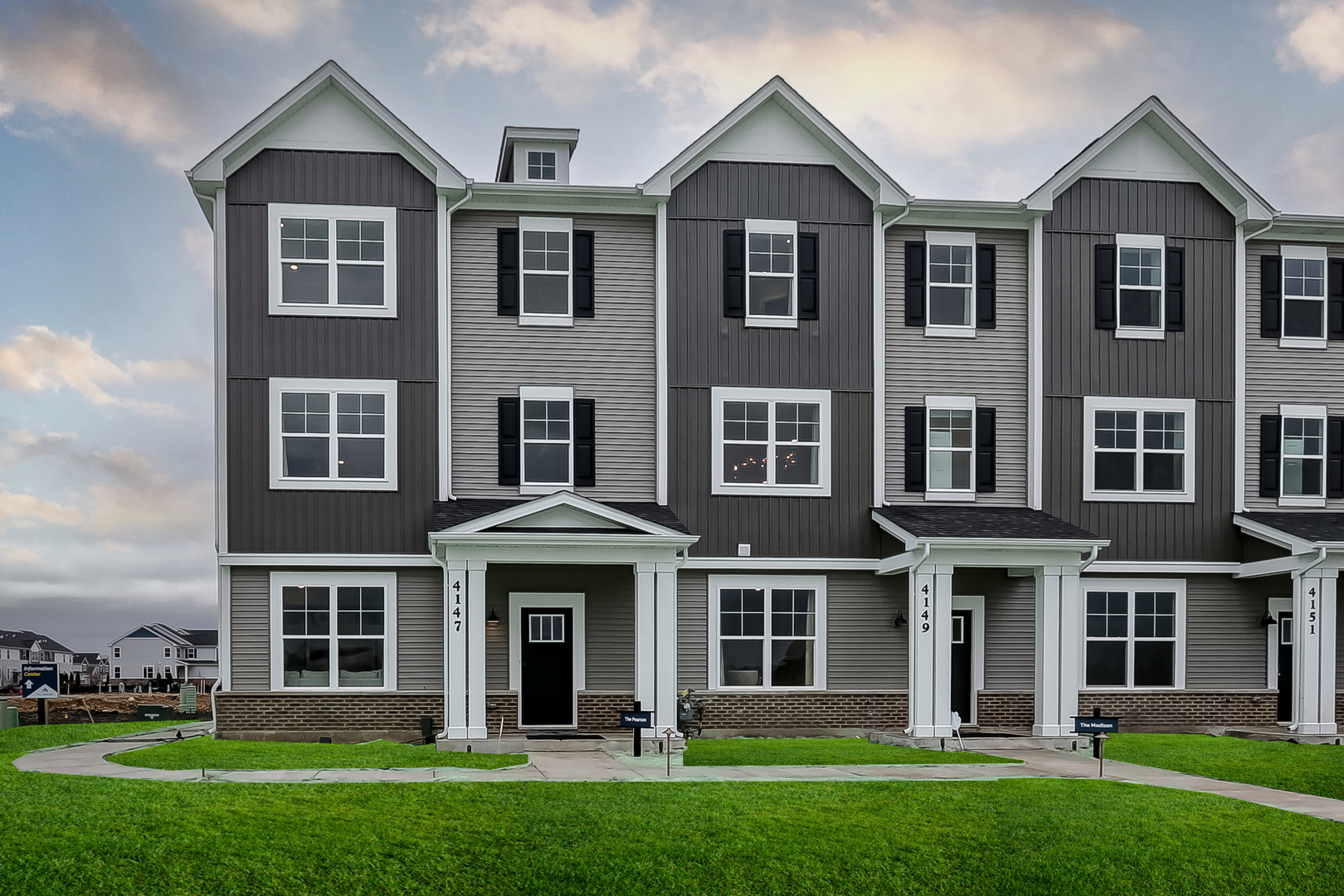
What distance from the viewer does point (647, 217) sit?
22891 millimetres

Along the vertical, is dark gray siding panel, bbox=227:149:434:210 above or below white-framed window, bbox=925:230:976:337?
above

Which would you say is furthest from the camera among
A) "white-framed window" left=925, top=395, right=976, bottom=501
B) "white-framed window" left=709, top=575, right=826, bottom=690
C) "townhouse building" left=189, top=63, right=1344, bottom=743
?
"white-framed window" left=925, top=395, right=976, bottom=501

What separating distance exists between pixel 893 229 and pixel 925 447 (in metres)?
4.08

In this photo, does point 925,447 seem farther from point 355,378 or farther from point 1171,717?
point 355,378

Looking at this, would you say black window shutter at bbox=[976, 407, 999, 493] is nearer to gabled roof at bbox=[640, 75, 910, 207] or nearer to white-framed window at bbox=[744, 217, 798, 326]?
white-framed window at bbox=[744, 217, 798, 326]

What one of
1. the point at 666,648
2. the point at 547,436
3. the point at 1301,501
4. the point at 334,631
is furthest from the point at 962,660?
the point at 334,631

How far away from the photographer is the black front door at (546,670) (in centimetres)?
2205

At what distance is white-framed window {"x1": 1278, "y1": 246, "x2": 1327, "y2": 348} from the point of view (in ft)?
80.4

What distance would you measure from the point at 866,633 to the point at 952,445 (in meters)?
3.87

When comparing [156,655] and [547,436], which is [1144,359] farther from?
[156,655]

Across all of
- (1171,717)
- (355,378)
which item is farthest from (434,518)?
(1171,717)

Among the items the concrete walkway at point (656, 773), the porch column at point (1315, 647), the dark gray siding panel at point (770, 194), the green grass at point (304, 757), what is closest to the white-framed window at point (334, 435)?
the green grass at point (304, 757)

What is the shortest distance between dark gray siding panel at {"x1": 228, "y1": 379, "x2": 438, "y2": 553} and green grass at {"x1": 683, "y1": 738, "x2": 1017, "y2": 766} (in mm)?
6178

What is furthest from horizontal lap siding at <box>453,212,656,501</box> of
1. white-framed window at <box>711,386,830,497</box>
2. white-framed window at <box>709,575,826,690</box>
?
white-framed window at <box>709,575,826,690</box>
